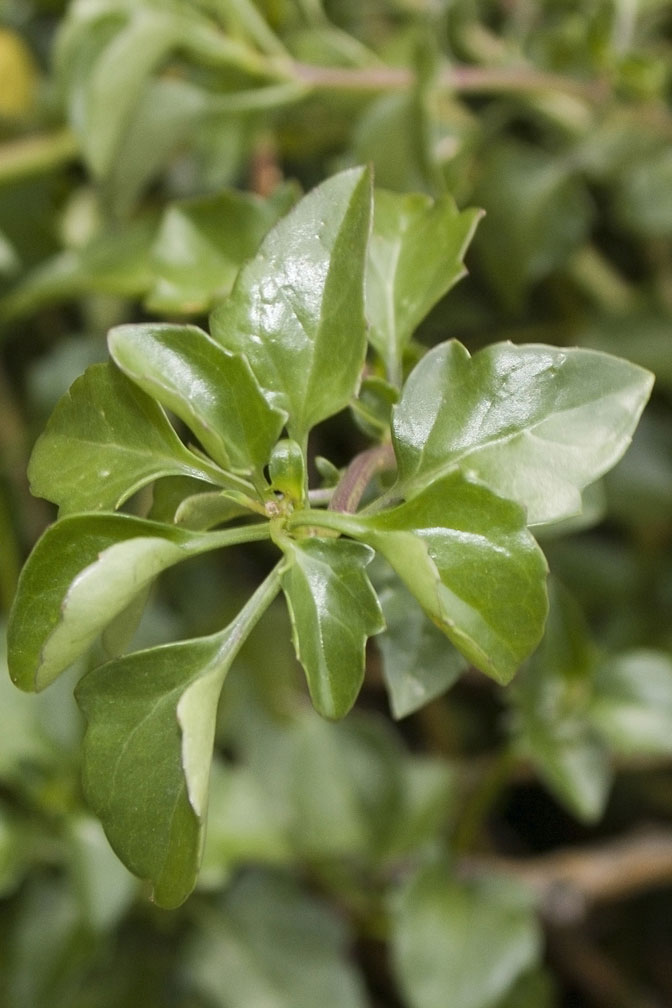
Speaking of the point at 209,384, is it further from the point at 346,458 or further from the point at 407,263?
the point at 346,458

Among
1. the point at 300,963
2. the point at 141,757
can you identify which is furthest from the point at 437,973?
the point at 141,757

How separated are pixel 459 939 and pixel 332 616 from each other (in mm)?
465

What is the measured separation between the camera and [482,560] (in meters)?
0.28

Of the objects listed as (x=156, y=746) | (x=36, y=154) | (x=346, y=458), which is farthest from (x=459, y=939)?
(x=36, y=154)

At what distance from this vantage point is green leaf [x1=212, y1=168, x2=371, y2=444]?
30 centimetres

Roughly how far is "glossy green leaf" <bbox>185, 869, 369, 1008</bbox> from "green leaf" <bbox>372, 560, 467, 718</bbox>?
0.43 meters

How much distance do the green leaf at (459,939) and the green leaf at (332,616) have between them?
0.44 meters

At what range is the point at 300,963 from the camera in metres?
0.72

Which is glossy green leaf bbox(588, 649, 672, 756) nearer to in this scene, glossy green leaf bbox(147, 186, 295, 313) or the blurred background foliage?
the blurred background foliage

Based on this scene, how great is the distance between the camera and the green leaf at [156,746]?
267 mm

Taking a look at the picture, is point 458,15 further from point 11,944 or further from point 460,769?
point 11,944

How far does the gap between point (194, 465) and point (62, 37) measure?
1.23 ft

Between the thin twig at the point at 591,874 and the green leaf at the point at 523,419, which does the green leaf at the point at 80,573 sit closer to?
the green leaf at the point at 523,419

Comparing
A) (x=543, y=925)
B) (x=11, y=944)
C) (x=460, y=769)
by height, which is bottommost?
(x=543, y=925)
